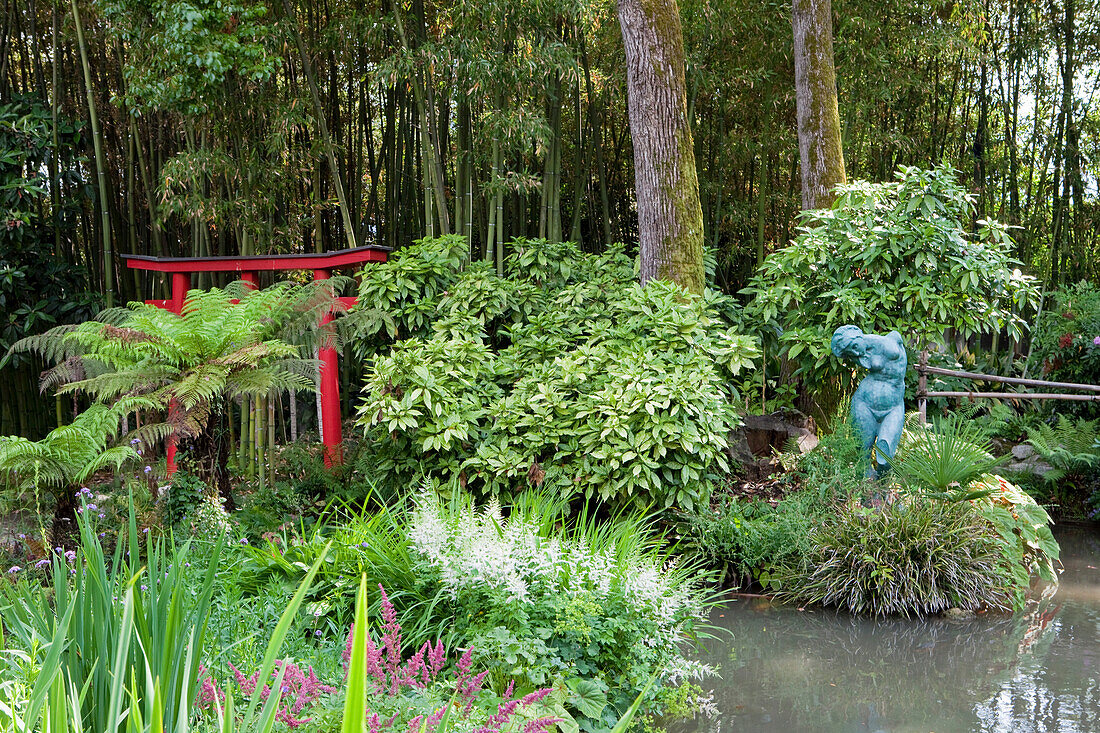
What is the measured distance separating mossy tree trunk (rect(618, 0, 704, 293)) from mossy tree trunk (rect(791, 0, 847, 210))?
1.08 meters

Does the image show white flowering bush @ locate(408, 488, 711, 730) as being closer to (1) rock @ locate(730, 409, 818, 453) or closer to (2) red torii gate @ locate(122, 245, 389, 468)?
(2) red torii gate @ locate(122, 245, 389, 468)

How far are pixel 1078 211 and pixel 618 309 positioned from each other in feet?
20.4

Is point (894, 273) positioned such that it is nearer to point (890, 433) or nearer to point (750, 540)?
point (890, 433)

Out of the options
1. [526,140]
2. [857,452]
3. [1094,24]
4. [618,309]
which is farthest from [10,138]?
[1094,24]

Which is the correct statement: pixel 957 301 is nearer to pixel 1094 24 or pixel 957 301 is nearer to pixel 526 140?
pixel 526 140

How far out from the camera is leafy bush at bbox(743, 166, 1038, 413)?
4484 millimetres

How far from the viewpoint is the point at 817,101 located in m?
5.60

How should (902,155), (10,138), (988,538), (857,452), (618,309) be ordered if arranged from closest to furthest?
(988,538) → (857,452) → (618,309) → (10,138) → (902,155)

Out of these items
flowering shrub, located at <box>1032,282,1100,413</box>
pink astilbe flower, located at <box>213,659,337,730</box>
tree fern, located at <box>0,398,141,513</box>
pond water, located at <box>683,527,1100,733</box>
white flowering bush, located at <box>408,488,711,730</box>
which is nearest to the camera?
pink astilbe flower, located at <box>213,659,337,730</box>

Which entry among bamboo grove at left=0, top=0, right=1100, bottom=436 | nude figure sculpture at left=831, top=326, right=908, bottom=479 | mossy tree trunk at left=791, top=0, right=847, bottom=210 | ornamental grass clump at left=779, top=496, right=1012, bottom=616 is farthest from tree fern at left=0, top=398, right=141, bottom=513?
mossy tree trunk at left=791, top=0, right=847, bottom=210

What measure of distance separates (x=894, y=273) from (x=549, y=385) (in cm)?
212

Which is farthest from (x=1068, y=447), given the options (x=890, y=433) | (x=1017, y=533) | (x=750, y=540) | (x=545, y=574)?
(x=545, y=574)

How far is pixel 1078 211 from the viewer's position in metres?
8.39

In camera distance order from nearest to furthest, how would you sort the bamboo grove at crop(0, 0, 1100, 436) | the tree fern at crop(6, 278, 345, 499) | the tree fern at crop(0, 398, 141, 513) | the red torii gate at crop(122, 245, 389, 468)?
1. the tree fern at crop(0, 398, 141, 513)
2. the tree fern at crop(6, 278, 345, 499)
3. the red torii gate at crop(122, 245, 389, 468)
4. the bamboo grove at crop(0, 0, 1100, 436)
